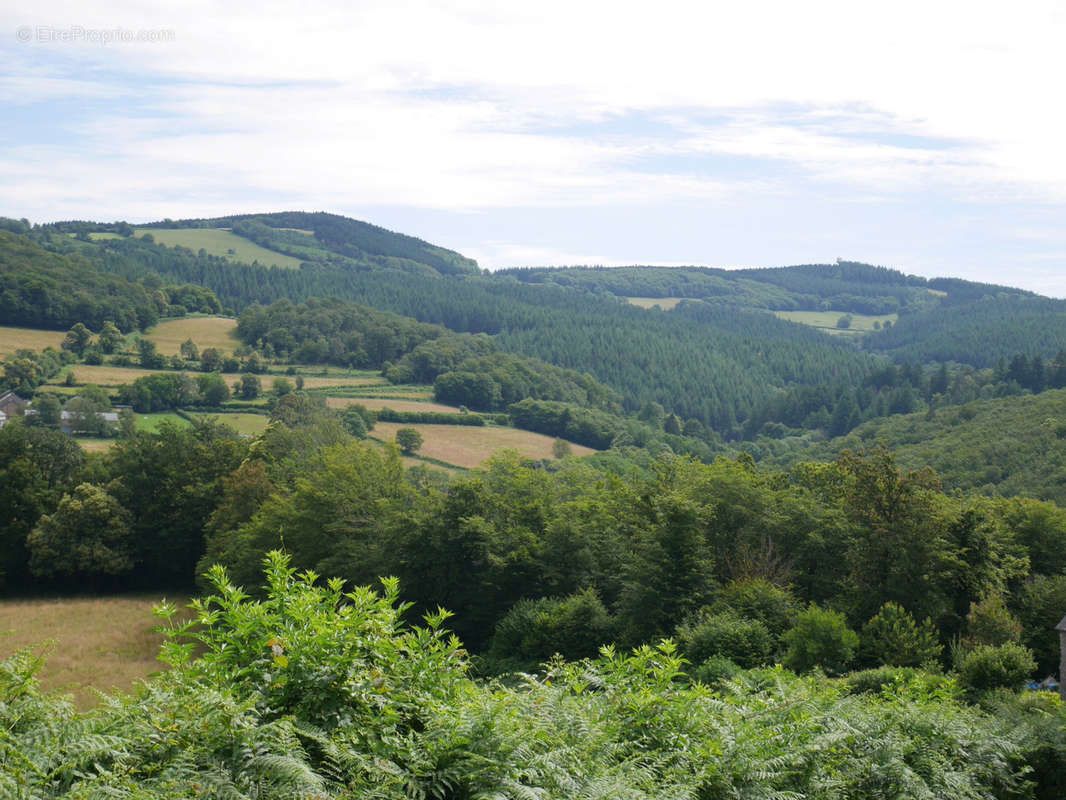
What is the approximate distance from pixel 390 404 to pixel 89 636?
71783mm

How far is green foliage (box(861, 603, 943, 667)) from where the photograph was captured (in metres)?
25.2

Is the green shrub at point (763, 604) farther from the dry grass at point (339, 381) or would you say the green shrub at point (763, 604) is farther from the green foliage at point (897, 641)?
the dry grass at point (339, 381)

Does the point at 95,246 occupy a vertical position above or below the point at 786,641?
above

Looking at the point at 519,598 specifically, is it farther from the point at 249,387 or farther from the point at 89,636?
the point at 249,387

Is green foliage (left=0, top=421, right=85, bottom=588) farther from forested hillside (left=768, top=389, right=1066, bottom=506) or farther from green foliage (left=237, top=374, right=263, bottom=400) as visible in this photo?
forested hillside (left=768, top=389, right=1066, bottom=506)

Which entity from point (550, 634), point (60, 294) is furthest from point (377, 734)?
point (60, 294)

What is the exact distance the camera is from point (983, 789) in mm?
10898

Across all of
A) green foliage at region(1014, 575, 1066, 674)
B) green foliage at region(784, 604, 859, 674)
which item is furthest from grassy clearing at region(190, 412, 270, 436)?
green foliage at region(1014, 575, 1066, 674)

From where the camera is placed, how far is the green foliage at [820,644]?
82.6 feet

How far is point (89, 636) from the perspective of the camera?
43.7 m

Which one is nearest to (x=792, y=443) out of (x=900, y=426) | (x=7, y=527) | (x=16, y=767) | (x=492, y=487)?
(x=900, y=426)

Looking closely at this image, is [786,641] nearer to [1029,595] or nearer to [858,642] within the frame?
[858,642]

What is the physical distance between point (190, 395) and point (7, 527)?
50.1 metres

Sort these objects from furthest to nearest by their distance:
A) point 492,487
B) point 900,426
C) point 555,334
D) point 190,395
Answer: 1. point 555,334
2. point 900,426
3. point 190,395
4. point 492,487
